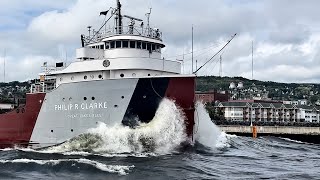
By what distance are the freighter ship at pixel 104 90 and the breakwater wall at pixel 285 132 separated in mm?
31722

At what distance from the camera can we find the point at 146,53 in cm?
2906

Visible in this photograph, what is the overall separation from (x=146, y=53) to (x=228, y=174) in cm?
1092

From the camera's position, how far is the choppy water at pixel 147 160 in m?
20.4

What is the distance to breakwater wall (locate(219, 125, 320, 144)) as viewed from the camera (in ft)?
182

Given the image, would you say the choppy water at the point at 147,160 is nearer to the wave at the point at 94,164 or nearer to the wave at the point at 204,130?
the wave at the point at 94,164

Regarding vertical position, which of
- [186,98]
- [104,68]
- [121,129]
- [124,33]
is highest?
[124,33]

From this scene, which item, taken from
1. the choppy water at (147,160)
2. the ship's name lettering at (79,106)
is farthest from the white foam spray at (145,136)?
the ship's name lettering at (79,106)

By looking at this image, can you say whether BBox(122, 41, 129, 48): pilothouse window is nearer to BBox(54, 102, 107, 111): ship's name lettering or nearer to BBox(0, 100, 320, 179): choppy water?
BBox(54, 102, 107, 111): ship's name lettering

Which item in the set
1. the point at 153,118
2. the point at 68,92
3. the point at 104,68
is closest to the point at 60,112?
the point at 68,92

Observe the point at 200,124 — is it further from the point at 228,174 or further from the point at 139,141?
the point at 228,174

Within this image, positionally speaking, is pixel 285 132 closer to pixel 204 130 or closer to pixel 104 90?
pixel 204 130

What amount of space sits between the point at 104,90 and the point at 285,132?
38854 mm

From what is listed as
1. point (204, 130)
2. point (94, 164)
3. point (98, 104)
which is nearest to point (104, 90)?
point (98, 104)

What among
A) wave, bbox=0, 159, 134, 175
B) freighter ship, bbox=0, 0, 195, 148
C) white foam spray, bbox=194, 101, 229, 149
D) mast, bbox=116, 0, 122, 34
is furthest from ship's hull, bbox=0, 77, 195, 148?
mast, bbox=116, 0, 122, 34
